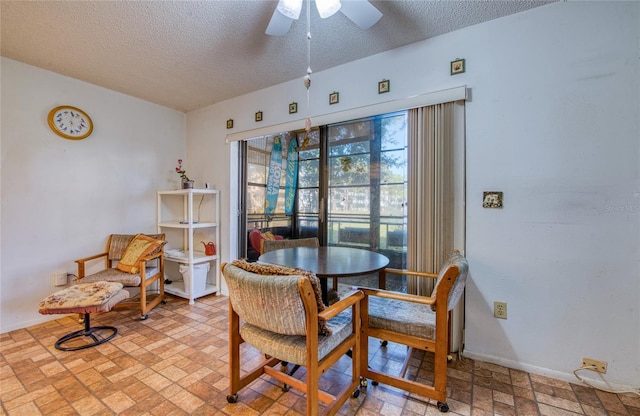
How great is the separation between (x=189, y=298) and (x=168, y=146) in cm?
214

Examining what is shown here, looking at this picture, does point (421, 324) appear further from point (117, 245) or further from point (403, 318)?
point (117, 245)

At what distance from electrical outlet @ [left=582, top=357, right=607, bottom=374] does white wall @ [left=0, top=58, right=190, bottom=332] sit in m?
4.61

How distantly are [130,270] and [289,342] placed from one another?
2356 millimetres

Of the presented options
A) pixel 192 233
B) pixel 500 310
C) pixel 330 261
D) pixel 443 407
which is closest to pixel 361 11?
pixel 330 261

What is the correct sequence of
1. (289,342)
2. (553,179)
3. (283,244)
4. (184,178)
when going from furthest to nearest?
(184,178)
(283,244)
(553,179)
(289,342)

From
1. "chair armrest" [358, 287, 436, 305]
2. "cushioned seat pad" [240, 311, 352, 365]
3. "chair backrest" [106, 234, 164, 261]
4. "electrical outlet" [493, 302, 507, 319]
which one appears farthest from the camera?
"chair backrest" [106, 234, 164, 261]

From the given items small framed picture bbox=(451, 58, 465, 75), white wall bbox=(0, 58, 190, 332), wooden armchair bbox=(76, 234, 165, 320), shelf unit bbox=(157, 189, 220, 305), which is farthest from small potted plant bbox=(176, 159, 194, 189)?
small framed picture bbox=(451, 58, 465, 75)

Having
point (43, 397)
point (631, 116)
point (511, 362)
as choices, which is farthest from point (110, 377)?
point (631, 116)

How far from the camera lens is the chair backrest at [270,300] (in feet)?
4.23

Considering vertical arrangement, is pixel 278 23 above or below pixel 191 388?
above

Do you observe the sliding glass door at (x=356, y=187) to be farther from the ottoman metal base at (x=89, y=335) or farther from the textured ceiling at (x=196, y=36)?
the ottoman metal base at (x=89, y=335)

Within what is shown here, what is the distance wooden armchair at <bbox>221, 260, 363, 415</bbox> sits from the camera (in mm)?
1307

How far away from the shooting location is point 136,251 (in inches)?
118

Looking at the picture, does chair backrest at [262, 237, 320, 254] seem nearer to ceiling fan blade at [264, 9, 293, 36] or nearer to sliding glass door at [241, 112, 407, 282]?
sliding glass door at [241, 112, 407, 282]
